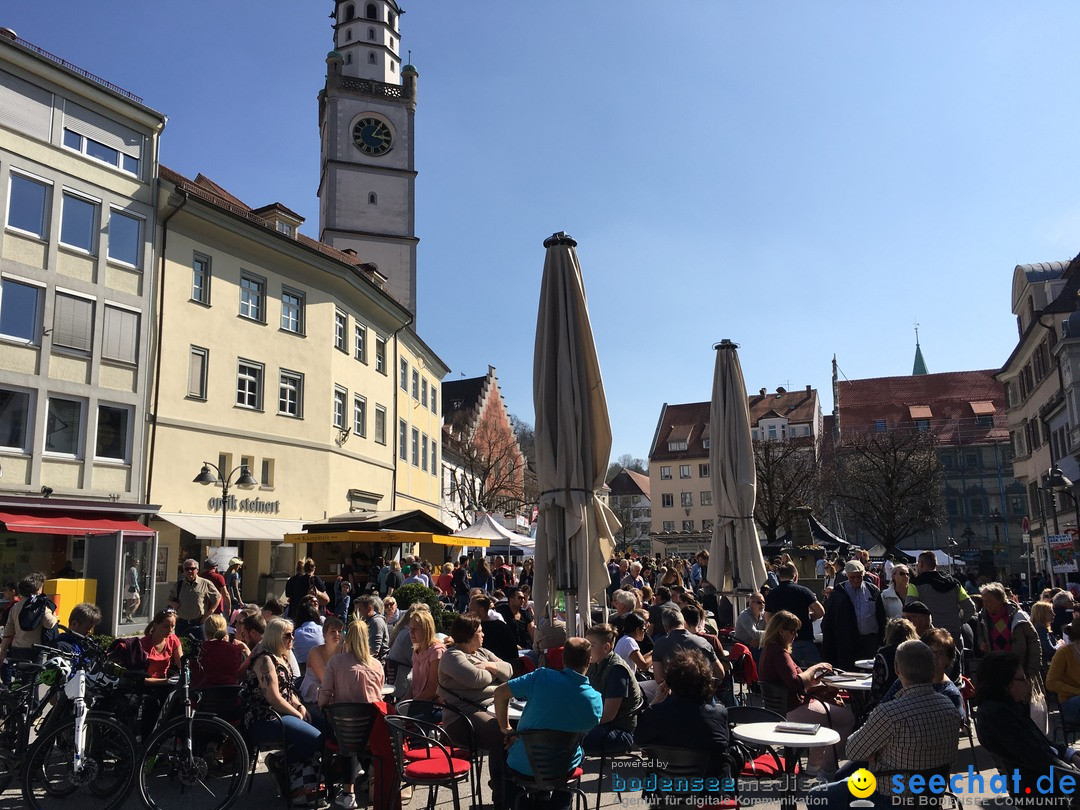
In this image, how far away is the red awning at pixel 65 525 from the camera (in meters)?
19.0

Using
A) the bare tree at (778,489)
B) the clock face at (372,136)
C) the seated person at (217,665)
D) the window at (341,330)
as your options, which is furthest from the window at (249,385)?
the clock face at (372,136)

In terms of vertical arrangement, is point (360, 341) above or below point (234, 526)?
above

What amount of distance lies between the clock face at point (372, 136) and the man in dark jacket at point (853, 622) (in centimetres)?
4844

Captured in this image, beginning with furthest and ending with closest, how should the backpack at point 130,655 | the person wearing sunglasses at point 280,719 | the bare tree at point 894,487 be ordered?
the bare tree at point 894,487 < the backpack at point 130,655 < the person wearing sunglasses at point 280,719

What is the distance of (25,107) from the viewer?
70.2 feet

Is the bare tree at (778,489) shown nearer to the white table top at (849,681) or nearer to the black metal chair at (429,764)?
the white table top at (849,681)

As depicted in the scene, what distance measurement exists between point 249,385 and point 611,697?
2291cm

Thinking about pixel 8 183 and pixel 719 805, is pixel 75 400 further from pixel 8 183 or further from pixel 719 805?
pixel 719 805

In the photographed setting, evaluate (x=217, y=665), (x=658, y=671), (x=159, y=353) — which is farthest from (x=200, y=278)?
(x=658, y=671)

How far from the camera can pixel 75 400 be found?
2208 centimetres

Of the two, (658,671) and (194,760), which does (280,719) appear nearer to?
(194,760)

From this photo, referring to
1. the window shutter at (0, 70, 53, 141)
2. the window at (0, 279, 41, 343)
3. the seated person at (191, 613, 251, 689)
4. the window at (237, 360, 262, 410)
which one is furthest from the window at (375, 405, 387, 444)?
the seated person at (191, 613, 251, 689)

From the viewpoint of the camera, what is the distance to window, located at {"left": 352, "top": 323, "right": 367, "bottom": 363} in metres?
32.7

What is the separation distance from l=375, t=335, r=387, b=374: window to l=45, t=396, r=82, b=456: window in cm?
1382
